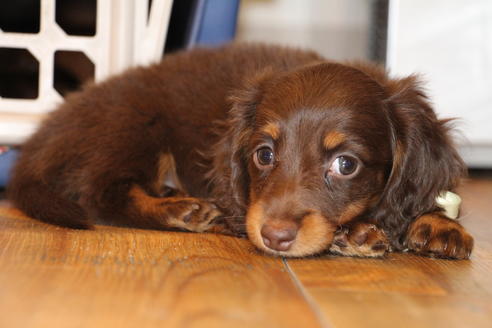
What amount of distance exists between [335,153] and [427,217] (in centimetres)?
42

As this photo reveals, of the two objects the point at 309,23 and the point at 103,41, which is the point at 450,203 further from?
the point at 309,23

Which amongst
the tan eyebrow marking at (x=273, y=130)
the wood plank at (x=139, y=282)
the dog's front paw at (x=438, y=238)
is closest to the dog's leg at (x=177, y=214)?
the wood plank at (x=139, y=282)

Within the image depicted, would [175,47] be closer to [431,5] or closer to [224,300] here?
[431,5]

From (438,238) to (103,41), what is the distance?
201 centimetres

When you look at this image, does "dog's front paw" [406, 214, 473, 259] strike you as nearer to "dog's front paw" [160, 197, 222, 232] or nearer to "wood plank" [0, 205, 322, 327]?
"wood plank" [0, 205, 322, 327]

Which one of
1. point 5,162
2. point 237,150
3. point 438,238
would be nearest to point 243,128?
point 237,150

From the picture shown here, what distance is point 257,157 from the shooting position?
7.32 ft

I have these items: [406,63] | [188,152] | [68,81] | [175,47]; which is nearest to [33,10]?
[68,81]

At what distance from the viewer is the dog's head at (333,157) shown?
198cm

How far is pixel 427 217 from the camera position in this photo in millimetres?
2209

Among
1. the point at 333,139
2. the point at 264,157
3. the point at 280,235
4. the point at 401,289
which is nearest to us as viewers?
the point at 401,289

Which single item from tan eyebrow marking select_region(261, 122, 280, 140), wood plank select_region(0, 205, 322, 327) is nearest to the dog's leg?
wood plank select_region(0, 205, 322, 327)

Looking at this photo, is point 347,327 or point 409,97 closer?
point 347,327

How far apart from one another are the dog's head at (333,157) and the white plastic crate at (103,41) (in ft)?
3.66
